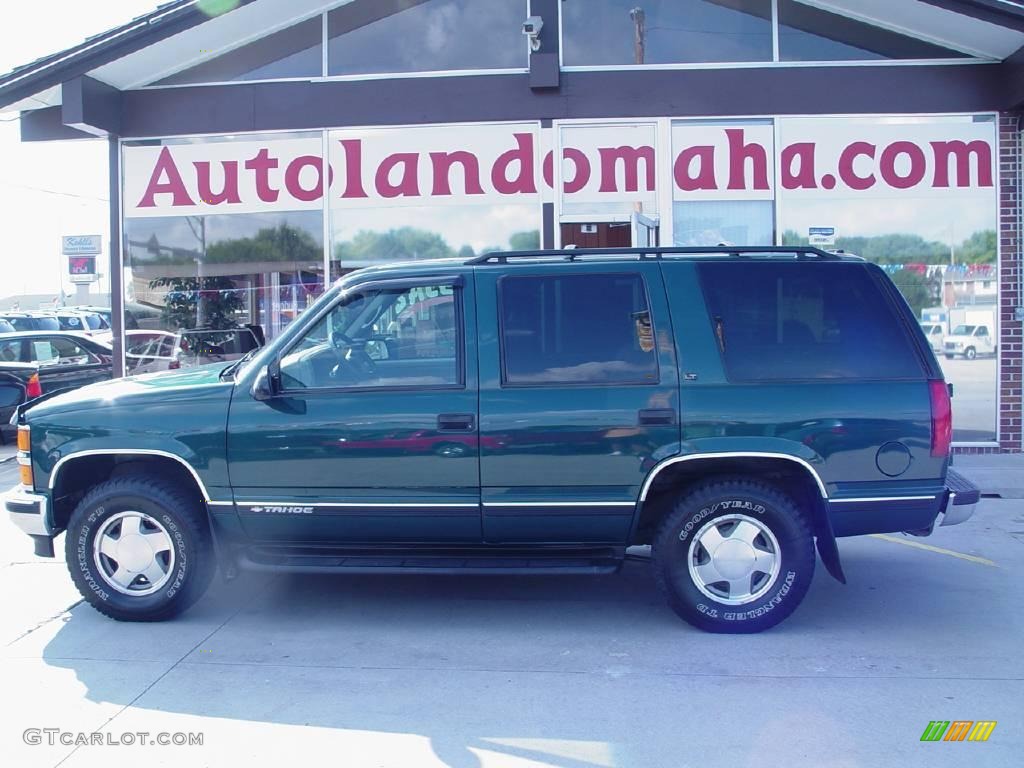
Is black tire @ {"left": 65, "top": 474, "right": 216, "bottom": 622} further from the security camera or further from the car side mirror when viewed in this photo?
the security camera

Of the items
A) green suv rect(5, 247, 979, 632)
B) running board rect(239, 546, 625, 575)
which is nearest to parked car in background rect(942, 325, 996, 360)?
green suv rect(5, 247, 979, 632)

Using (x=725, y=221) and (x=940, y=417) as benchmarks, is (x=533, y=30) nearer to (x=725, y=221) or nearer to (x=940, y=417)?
(x=725, y=221)

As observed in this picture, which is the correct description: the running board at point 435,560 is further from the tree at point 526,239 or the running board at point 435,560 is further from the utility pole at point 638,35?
the utility pole at point 638,35

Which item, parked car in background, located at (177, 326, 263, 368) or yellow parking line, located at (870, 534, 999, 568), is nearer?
yellow parking line, located at (870, 534, 999, 568)

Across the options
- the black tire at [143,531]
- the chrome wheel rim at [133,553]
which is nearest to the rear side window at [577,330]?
the black tire at [143,531]

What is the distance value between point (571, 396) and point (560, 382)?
0.33 ft

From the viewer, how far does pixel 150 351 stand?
11805 millimetres

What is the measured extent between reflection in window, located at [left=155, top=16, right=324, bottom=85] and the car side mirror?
6.88 m

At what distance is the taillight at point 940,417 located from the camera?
17.0 ft

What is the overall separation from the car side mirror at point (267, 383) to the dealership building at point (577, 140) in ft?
19.8

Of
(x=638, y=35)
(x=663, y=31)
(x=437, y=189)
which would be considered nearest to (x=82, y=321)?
(x=437, y=189)

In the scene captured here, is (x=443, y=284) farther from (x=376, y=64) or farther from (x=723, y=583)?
(x=376, y=64)

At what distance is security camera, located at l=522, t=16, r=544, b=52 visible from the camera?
10578mm

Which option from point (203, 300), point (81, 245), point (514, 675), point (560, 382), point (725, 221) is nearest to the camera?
point (514, 675)
